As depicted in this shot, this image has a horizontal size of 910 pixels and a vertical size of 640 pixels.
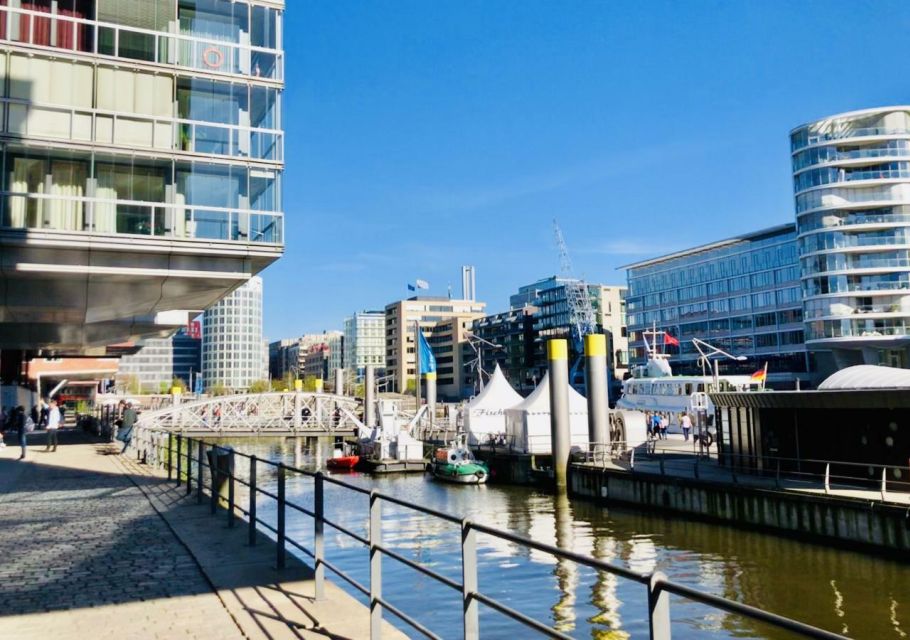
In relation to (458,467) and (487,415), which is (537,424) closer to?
(458,467)

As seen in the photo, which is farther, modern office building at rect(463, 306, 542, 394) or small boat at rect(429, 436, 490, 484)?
modern office building at rect(463, 306, 542, 394)

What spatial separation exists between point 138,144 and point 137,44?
2.78 meters

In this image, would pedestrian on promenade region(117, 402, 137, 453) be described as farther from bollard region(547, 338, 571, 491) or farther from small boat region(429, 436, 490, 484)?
bollard region(547, 338, 571, 491)

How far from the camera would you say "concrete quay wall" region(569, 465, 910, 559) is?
65.0 ft

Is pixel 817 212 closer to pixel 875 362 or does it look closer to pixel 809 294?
pixel 809 294

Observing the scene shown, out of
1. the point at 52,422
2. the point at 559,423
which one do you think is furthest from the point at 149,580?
the point at 559,423

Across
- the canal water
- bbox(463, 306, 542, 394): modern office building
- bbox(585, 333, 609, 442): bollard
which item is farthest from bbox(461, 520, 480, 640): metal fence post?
bbox(463, 306, 542, 394): modern office building

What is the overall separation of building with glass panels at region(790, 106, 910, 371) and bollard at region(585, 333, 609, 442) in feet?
184

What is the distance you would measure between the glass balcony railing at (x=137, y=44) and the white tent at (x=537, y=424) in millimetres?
23879

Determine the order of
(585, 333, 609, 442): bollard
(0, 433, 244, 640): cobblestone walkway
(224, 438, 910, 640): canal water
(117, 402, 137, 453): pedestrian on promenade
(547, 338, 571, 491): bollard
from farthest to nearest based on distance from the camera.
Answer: (547, 338, 571, 491): bollard < (585, 333, 609, 442): bollard < (117, 402, 137, 453): pedestrian on promenade < (224, 438, 910, 640): canal water < (0, 433, 244, 640): cobblestone walkway

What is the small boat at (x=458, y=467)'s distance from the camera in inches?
1577

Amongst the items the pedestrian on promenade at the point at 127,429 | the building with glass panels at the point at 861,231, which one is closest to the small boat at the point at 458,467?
the pedestrian on promenade at the point at 127,429

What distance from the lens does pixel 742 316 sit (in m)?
110

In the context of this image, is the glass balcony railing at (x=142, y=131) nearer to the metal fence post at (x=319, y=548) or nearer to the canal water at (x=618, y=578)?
the canal water at (x=618, y=578)
